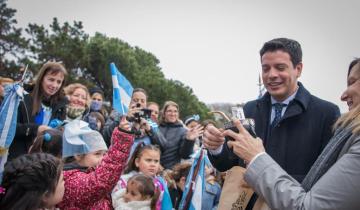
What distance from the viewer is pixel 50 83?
199 inches

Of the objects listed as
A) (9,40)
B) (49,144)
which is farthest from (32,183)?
(9,40)

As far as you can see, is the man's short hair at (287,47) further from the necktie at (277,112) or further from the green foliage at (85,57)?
the green foliage at (85,57)

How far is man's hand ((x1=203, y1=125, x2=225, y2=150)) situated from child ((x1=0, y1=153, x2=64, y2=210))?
1.01 m

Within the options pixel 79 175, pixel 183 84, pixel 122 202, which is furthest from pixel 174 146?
pixel 183 84

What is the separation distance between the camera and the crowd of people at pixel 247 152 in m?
1.87

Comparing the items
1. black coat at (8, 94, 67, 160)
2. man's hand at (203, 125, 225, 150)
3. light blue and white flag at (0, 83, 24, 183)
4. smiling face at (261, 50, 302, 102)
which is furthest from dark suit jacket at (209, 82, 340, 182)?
black coat at (8, 94, 67, 160)

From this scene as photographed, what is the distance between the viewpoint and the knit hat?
348 cm

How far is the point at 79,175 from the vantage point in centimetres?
301

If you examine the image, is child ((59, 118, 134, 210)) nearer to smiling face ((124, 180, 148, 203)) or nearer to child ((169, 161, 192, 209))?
smiling face ((124, 180, 148, 203))

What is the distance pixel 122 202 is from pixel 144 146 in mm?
1194

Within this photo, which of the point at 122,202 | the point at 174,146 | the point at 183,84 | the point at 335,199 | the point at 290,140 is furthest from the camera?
the point at 183,84

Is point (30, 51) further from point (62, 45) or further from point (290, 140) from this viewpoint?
point (290, 140)

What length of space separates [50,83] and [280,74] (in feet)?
10.7

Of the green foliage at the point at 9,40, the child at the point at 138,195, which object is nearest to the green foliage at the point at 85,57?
the green foliage at the point at 9,40
